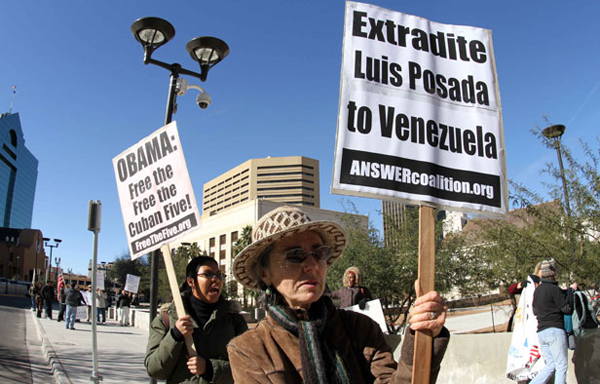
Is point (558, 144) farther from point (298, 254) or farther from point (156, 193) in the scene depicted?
point (298, 254)

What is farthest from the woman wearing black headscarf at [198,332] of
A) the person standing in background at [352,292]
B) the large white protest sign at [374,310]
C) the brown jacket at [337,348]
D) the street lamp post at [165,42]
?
the person standing in background at [352,292]

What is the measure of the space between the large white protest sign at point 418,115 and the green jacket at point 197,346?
1933mm

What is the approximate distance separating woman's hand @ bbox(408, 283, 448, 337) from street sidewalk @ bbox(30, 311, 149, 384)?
8072 mm

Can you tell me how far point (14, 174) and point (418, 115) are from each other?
206452 millimetres

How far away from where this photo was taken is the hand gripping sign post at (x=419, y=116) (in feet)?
6.70

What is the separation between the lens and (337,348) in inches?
72.9

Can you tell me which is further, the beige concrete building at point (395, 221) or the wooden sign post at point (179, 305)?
the beige concrete building at point (395, 221)

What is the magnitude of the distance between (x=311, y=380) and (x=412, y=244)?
13604mm

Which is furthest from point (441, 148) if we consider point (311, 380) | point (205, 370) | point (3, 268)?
Result: point (3, 268)

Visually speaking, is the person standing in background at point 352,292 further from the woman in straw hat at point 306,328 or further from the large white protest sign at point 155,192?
the woman in straw hat at point 306,328

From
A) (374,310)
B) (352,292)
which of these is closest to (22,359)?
(352,292)

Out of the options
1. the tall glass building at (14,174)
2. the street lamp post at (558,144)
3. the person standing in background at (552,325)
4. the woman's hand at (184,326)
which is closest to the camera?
the woman's hand at (184,326)

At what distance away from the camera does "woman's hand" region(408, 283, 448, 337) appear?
1.65 m

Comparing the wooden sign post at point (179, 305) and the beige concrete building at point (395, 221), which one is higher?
the beige concrete building at point (395, 221)
